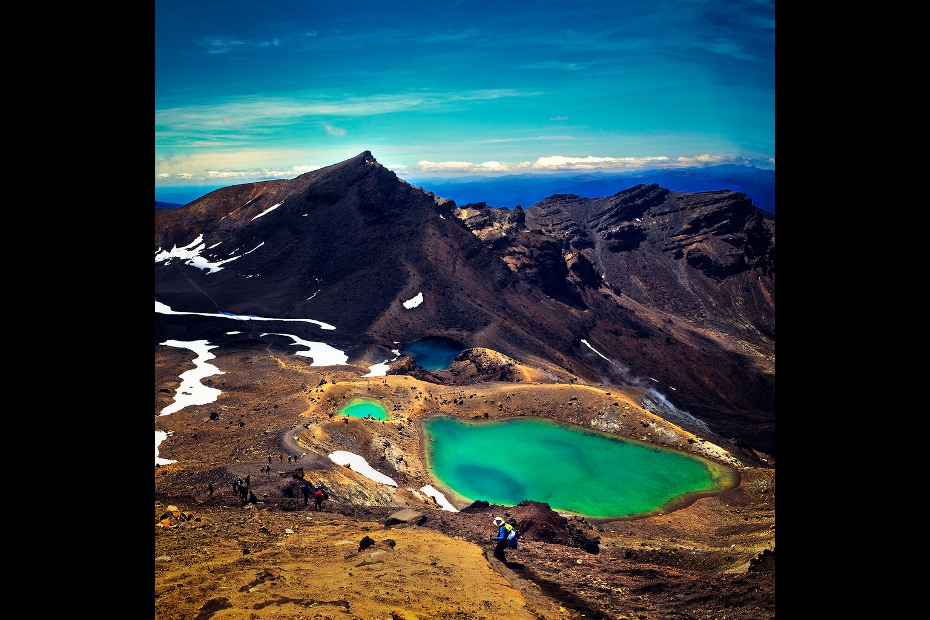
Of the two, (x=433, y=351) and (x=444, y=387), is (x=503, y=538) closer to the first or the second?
(x=444, y=387)

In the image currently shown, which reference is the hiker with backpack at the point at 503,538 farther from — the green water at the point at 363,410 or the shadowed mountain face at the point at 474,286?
the shadowed mountain face at the point at 474,286

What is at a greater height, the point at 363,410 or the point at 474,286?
the point at 474,286

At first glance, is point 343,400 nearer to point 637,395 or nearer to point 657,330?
point 637,395

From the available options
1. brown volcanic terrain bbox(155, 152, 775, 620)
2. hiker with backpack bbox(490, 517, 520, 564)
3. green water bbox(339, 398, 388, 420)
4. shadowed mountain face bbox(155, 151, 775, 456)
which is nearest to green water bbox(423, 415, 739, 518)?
brown volcanic terrain bbox(155, 152, 775, 620)

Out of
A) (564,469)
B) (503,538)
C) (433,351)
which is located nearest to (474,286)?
(433,351)
